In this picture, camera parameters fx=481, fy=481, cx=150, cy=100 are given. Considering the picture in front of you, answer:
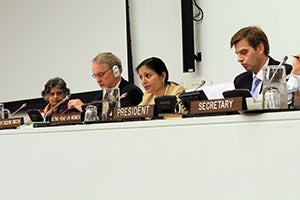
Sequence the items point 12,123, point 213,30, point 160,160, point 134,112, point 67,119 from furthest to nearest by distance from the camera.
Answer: point 213,30 → point 12,123 → point 67,119 → point 134,112 → point 160,160

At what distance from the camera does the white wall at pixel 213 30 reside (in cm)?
259

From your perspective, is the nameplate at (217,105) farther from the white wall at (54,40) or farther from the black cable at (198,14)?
the white wall at (54,40)

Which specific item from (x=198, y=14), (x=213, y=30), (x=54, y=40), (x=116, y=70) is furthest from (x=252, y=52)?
(x=54, y=40)

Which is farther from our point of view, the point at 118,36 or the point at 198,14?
the point at 118,36

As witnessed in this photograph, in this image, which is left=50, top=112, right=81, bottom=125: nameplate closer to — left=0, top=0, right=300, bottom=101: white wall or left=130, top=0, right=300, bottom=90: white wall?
left=130, top=0, right=300, bottom=90: white wall

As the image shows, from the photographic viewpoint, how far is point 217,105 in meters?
0.96

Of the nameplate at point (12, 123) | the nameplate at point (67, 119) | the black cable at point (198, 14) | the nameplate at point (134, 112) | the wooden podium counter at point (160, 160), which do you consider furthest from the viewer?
the black cable at point (198, 14)

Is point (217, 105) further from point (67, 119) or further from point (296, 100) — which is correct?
point (67, 119)

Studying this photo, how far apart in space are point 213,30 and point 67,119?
1721 mm

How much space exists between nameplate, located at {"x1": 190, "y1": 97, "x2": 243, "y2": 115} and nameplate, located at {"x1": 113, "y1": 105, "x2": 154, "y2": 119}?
0.16 metres

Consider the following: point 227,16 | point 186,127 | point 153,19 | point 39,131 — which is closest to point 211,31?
point 227,16

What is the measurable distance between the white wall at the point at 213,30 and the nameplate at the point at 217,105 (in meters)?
1.56

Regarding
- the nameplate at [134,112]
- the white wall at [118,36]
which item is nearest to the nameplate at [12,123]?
the nameplate at [134,112]

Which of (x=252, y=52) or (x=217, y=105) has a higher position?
(x=252, y=52)
